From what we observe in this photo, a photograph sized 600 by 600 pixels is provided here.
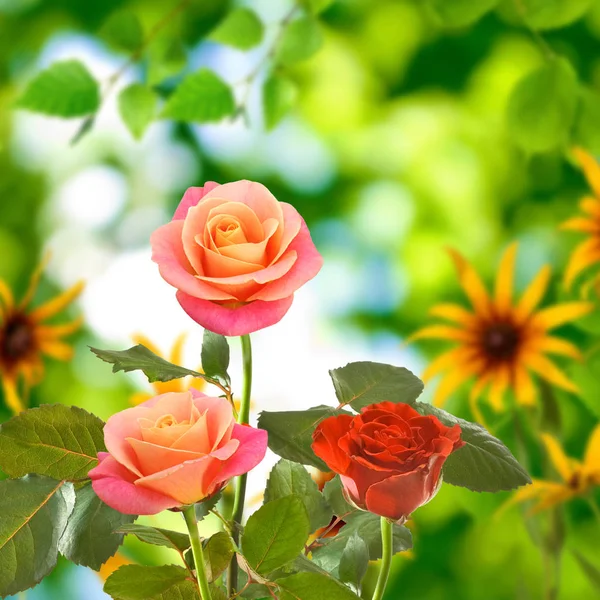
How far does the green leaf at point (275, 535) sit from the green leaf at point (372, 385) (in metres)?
0.04

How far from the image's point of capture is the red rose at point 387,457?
18 cm

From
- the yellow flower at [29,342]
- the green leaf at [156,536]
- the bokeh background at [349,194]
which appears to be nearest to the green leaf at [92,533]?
the green leaf at [156,536]

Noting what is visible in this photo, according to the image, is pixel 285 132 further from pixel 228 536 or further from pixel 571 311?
pixel 228 536

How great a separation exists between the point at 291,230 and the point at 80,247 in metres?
0.63

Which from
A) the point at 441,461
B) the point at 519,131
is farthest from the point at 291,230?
the point at 519,131

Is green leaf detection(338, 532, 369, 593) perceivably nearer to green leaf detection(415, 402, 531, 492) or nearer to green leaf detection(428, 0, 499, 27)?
green leaf detection(415, 402, 531, 492)

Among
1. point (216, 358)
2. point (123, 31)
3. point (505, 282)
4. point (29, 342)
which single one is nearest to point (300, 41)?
point (123, 31)

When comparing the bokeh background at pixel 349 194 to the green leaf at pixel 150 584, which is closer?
the green leaf at pixel 150 584

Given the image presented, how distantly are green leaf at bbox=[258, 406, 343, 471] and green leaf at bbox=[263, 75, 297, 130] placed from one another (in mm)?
528

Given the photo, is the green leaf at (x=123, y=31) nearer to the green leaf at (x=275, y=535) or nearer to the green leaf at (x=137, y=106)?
the green leaf at (x=137, y=106)

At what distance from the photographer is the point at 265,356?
729mm

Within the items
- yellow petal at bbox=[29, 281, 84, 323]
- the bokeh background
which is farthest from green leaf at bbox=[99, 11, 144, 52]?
yellow petal at bbox=[29, 281, 84, 323]

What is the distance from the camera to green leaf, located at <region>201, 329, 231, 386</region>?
215mm

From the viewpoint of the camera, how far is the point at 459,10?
0.65m
